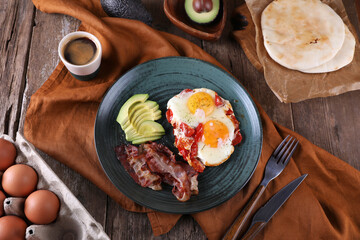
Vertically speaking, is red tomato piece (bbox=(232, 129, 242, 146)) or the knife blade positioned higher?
red tomato piece (bbox=(232, 129, 242, 146))

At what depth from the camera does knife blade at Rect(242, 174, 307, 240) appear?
2793 mm

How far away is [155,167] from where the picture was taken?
272cm

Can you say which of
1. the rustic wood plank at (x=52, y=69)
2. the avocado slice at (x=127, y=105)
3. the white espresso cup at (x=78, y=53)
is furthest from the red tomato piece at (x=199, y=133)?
the white espresso cup at (x=78, y=53)

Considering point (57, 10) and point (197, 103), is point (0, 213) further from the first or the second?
point (57, 10)

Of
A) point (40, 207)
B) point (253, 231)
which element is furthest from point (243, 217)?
point (40, 207)

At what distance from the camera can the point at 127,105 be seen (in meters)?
2.88

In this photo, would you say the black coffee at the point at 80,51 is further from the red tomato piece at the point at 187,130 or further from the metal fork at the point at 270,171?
the metal fork at the point at 270,171

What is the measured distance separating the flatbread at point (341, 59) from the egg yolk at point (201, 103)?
3.46 ft

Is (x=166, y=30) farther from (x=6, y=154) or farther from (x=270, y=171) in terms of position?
(x=6, y=154)

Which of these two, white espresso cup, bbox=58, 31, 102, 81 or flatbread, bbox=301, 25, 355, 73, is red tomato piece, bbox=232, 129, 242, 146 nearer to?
flatbread, bbox=301, 25, 355, 73

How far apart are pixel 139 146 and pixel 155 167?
25 centimetres

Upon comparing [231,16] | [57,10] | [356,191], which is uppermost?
[57,10]

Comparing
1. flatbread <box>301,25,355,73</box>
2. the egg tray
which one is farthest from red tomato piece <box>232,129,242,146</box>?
the egg tray

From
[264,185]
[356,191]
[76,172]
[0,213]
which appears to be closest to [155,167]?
[76,172]
